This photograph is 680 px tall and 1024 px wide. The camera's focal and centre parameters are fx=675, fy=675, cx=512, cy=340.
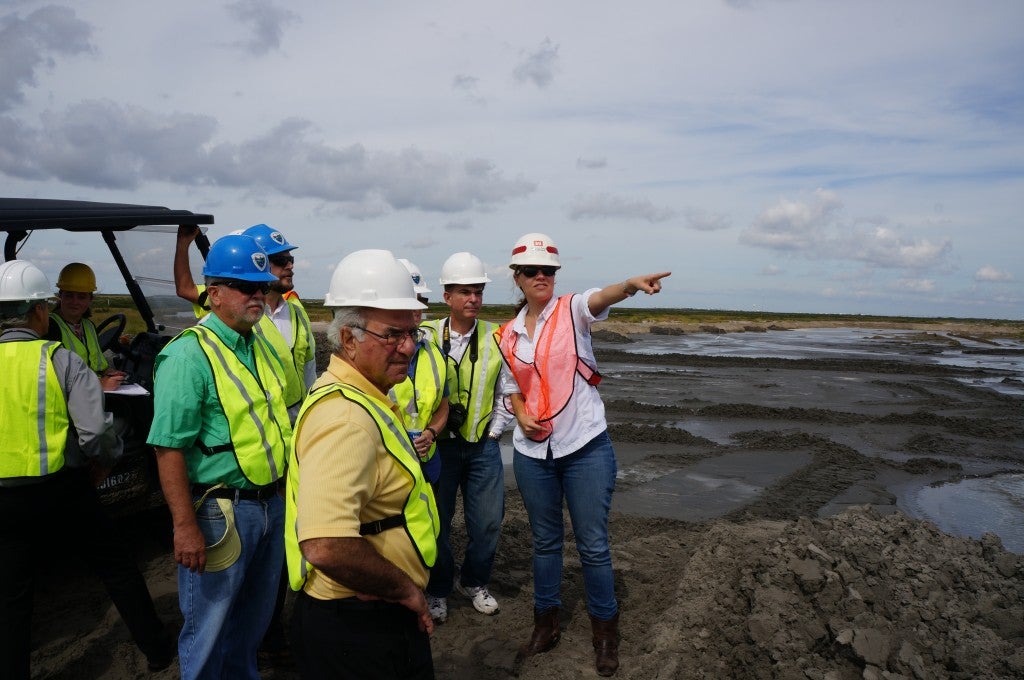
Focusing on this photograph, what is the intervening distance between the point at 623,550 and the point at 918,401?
43.5ft

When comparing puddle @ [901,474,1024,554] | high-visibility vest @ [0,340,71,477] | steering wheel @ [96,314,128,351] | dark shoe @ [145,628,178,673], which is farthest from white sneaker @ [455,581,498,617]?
puddle @ [901,474,1024,554]

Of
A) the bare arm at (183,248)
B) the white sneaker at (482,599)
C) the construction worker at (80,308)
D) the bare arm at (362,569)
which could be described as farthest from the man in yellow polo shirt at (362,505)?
the construction worker at (80,308)

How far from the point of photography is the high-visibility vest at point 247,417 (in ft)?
9.16

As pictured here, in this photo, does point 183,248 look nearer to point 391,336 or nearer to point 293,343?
point 293,343

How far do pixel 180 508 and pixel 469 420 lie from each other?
1.88 metres

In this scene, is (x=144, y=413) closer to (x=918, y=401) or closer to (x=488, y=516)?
(x=488, y=516)

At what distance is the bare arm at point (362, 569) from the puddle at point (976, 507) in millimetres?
6944

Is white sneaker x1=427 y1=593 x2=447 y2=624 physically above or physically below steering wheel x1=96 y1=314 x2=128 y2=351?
below

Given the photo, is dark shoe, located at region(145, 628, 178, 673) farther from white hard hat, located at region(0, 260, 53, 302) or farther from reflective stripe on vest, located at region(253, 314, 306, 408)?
white hard hat, located at region(0, 260, 53, 302)

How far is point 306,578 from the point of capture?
2.08m

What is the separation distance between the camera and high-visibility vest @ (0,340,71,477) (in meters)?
3.14

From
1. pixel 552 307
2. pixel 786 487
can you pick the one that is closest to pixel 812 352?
pixel 786 487

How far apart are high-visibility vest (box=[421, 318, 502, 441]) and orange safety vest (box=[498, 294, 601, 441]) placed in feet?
1.36

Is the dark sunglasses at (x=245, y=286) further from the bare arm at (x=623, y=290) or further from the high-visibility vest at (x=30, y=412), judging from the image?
the bare arm at (x=623, y=290)
